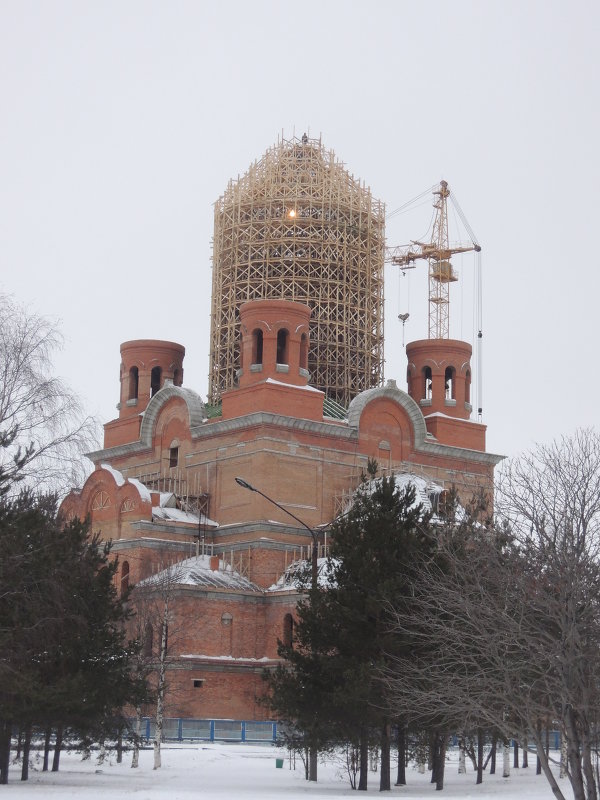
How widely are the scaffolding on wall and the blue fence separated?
18397 mm

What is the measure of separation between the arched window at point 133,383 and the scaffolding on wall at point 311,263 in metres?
3.69

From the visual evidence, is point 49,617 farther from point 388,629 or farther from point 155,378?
point 155,378

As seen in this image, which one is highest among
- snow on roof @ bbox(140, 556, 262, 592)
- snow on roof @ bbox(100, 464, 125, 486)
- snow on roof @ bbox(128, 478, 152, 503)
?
snow on roof @ bbox(100, 464, 125, 486)

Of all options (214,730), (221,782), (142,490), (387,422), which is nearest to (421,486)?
(387,422)

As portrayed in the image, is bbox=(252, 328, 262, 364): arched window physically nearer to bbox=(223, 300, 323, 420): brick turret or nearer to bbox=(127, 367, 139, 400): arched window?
bbox=(223, 300, 323, 420): brick turret

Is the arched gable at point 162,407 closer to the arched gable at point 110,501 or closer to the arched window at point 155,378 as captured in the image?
the arched window at point 155,378

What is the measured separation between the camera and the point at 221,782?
108ft

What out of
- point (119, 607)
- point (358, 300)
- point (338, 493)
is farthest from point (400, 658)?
point (358, 300)

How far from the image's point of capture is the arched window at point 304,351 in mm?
57141

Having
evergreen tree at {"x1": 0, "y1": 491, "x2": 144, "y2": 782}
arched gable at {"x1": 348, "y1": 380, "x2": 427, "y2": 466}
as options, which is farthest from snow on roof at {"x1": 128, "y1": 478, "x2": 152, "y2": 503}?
evergreen tree at {"x1": 0, "y1": 491, "x2": 144, "y2": 782}

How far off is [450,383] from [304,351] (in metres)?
8.48

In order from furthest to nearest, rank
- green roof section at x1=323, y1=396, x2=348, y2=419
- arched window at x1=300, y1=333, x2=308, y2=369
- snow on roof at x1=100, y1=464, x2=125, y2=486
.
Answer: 1. green roof section at x1=323, y1=396, x2=348, y2=419
2. arched window at x1=300, y1=333, x2=308, y2=369
3. snow on roof at x1=100, y1=464, x2=125, y2=486

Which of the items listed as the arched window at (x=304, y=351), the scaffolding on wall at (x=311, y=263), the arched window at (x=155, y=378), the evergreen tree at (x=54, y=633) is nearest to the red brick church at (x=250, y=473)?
the arched window at (x=304, y=351)

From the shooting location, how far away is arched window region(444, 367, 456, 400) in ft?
205
